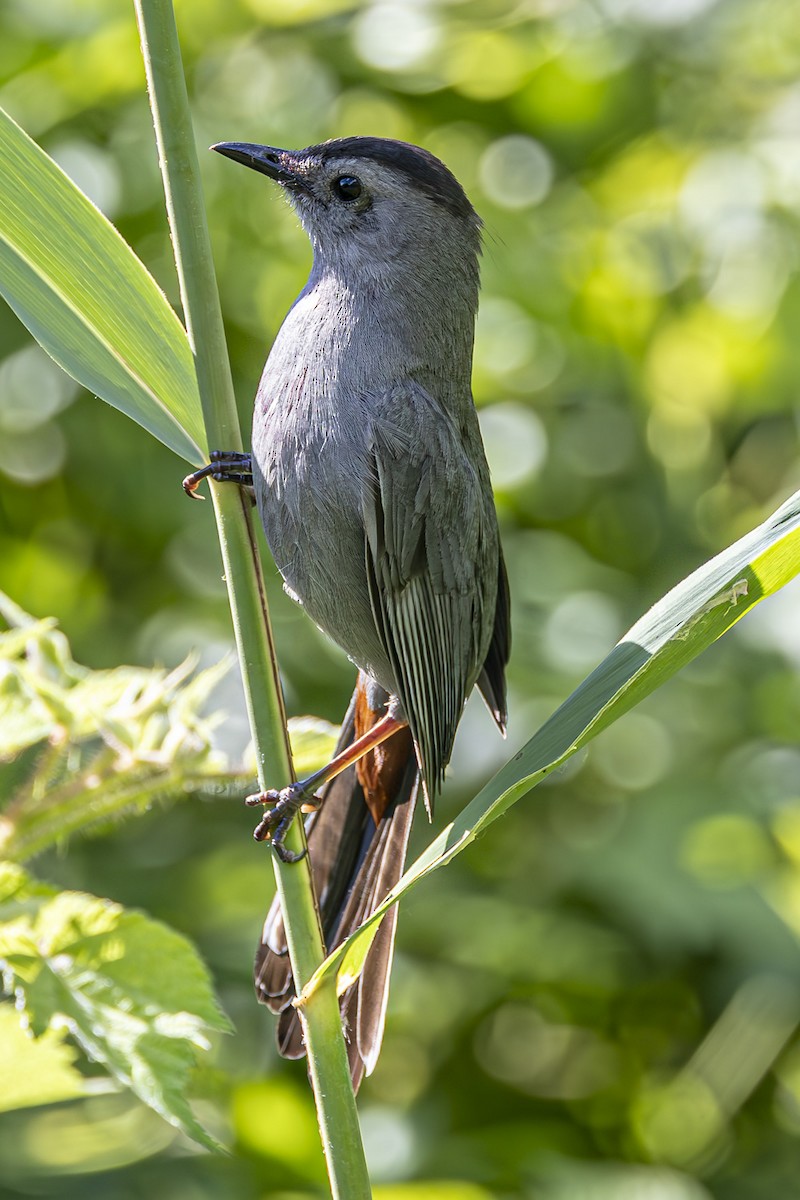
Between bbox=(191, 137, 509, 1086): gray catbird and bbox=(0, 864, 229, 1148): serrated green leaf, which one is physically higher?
bbox=(191, 137, 509, 1086): gray catbird

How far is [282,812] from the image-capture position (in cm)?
191

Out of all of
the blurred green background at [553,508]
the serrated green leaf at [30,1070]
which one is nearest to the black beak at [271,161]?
the blurred green background at [553,508]

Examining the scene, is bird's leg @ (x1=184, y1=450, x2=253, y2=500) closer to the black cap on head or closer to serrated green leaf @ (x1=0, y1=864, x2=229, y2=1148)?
serrated green leaf @ (x1=0, y1=864, x2=229, y2=1148)

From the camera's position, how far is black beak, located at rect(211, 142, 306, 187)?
253 cm

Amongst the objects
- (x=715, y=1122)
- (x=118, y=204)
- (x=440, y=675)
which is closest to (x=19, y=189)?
(x=440, y=675)

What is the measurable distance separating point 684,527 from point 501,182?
114 cm

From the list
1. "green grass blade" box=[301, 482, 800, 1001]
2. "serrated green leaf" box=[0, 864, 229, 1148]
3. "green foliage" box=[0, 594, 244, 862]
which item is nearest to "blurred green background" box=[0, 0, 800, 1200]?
"green foliage" box=[0, 594, 244, 862]

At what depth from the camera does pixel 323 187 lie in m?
2.62

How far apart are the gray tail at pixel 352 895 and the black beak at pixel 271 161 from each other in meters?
1.10

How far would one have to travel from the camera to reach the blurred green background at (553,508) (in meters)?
3.21

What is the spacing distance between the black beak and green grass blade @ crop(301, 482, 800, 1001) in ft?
4.73

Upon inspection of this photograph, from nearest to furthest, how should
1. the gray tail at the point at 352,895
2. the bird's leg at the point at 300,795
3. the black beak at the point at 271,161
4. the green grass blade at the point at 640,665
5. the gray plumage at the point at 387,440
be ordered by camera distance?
the green grass blade at the point at 640,665
the bird's leg at the point at 300,795
the gray tail at the point at 352,895
the gray plumage at the point at 387,440
the black beak at the point at 271,161

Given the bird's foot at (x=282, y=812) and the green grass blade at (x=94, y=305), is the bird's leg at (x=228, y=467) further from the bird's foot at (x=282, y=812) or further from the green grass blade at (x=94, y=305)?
the bird's foot at (x=282, y=812)

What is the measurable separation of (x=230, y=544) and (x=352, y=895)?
1.10 m
